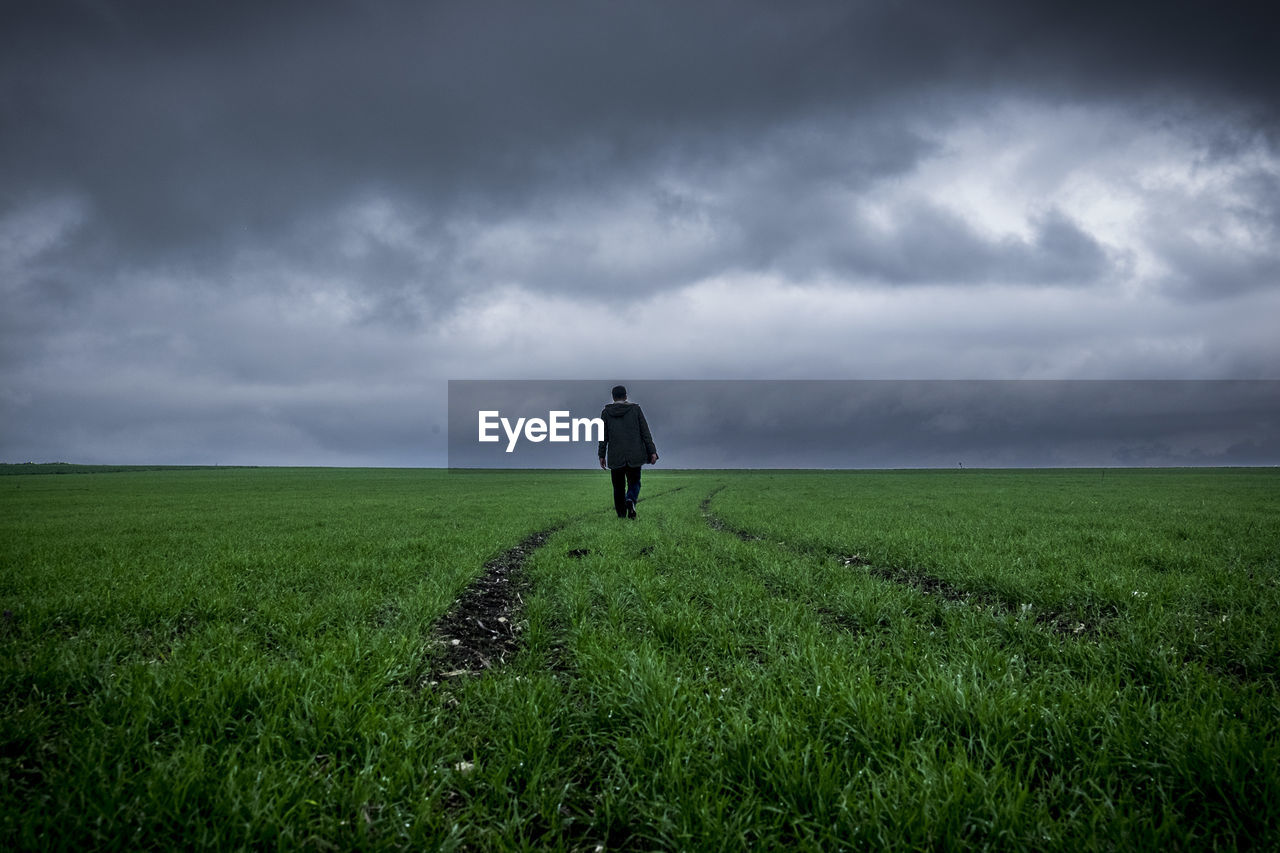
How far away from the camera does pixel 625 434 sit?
16.1 metres

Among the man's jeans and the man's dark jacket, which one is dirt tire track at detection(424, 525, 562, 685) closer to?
the man's dark jacket

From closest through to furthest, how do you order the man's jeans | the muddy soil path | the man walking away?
the muddy soil path < the man walking away < the man's jeans

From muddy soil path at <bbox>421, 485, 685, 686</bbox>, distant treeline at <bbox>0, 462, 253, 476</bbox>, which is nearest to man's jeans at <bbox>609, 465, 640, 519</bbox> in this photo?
muddy soil path at <bbox>421, 485, 685, 686</bbox>

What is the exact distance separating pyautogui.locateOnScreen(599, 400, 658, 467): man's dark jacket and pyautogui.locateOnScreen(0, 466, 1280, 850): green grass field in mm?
8091

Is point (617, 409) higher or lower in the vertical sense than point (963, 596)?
higher

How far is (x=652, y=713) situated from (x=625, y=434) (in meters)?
12.5

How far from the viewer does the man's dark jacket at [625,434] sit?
52.5 feet

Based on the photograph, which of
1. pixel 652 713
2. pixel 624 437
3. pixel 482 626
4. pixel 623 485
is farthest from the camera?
pixel 623 485

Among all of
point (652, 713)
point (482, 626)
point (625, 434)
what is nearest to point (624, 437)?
point (625, 434)

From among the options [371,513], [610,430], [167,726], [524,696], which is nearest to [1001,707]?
[524,696]

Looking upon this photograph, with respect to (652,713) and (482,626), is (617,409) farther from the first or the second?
(652,713)

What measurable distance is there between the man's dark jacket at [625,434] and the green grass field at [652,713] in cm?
809

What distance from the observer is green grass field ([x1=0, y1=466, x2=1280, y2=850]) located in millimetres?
2715

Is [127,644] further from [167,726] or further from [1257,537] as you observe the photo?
[1257,537]
